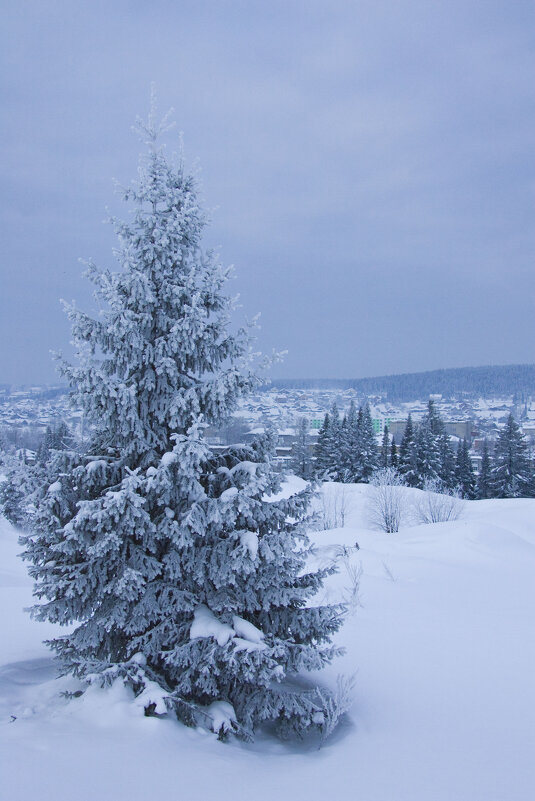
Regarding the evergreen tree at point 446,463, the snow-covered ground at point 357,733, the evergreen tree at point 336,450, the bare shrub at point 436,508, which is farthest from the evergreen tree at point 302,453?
the snow-covered ground at point 357,733

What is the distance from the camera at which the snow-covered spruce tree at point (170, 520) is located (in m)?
5.86

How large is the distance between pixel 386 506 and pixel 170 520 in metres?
31.7

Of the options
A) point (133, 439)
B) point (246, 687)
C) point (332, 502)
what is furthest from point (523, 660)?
point (332, 502)

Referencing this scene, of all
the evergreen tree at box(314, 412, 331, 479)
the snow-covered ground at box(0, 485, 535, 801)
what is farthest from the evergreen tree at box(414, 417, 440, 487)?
the snow-covered ground at box(0, 485, 535, 801)

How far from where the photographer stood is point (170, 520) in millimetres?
6148

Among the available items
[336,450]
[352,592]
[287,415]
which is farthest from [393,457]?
[287,415]

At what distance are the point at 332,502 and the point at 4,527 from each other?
22252mm

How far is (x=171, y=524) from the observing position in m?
6.09

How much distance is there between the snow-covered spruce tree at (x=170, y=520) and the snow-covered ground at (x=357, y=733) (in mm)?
420

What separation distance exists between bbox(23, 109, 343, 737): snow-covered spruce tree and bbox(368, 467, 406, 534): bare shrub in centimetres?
3026

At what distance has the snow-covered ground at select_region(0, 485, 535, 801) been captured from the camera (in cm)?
470

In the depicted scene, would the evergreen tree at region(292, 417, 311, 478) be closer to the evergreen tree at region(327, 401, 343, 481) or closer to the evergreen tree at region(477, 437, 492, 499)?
the evergreen tree at region(327, 401, 343, 481)

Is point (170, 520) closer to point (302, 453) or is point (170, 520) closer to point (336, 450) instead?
point (336, 450)

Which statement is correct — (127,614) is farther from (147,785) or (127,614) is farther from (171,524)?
(147,785)
